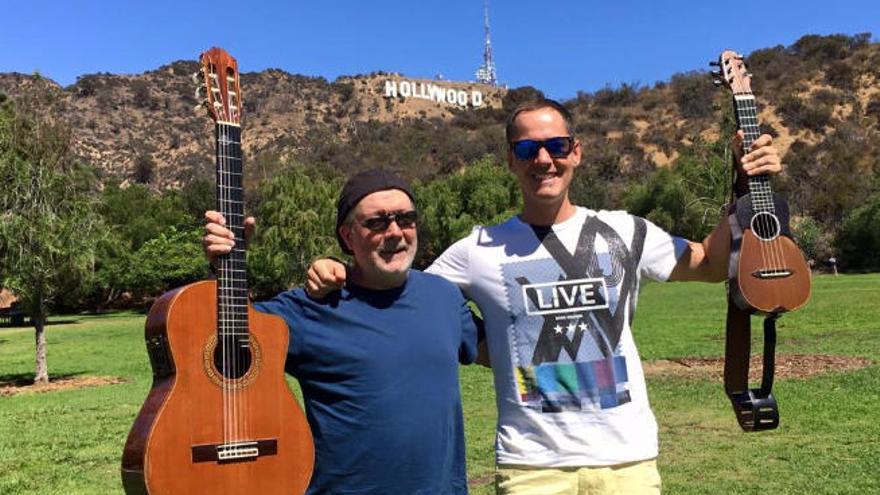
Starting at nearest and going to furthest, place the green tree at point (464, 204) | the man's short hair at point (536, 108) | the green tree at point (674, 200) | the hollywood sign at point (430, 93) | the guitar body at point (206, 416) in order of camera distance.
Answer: the guitar body at point (206, 416), the man's short hair at point (536, 108), the green tree at point (674, 200), the green tree at point (464, 204), the hollywood sign at point (430, 93)

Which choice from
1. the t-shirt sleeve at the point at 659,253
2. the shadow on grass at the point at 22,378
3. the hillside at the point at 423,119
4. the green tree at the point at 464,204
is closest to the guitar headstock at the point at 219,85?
the t-shirt sleeve at the point at 659,253

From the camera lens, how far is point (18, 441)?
10.1m

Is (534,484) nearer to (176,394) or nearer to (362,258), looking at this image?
(362,258)

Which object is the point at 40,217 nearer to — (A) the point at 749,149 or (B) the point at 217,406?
(B) the point at 217,406

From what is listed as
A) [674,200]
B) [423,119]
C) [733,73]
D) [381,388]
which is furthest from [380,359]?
[423,119]

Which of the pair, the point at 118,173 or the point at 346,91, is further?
the point at 346,91

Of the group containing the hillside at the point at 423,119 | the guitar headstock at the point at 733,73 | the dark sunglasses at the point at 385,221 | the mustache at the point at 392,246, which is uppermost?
the hillside at the point at 423,119

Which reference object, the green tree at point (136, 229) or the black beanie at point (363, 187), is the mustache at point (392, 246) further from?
the green tree at point (136, 229)

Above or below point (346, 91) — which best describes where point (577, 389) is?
below

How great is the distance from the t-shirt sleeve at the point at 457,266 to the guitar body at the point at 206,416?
67 cm

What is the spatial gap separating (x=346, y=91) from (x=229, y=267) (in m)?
107

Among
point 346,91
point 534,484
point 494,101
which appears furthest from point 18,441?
point 494,101

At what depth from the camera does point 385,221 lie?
118 inches

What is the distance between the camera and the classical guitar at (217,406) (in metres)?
2.81
